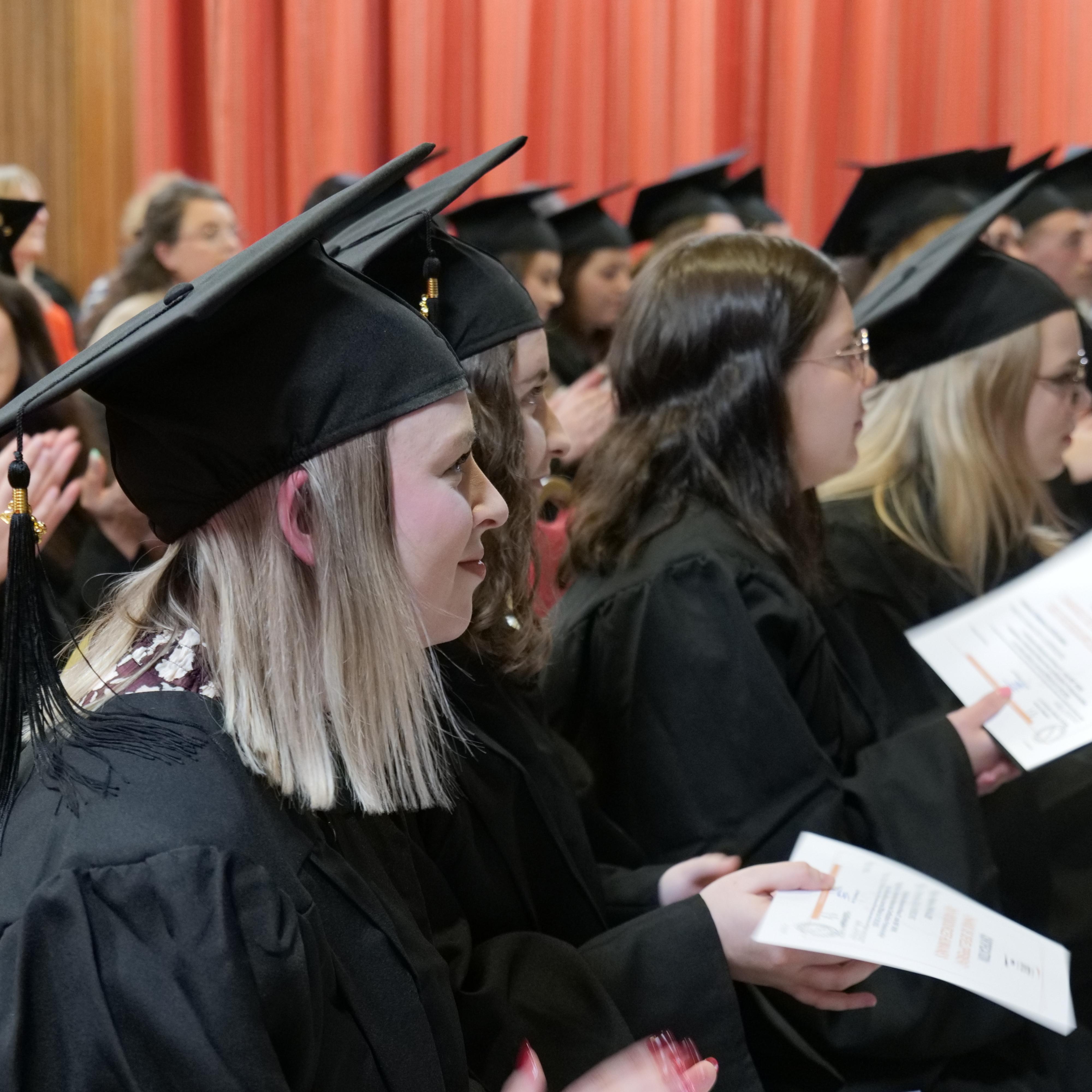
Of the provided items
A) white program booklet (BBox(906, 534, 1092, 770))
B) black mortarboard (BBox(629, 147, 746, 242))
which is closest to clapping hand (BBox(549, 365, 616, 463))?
white program booklet (BBox(906, 534, 1092, 770))

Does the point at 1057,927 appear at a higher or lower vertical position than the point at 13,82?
lower

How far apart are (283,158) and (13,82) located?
49.7 inches

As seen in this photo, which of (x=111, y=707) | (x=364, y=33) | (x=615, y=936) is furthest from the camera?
(x=364, y=33)

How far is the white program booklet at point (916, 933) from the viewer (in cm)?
136

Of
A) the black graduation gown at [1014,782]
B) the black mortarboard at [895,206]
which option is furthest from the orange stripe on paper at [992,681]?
the black mortarboard at [895,206]

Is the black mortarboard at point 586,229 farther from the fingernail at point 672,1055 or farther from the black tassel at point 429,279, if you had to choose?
the fingernail at point 672,1055

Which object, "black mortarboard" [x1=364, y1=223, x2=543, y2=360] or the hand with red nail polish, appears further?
"black mortarboard" [x1=364, y1=223, x2=543, y2=360]

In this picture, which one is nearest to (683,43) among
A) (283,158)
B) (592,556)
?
(283,158)

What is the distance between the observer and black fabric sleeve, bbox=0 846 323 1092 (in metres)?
0.93

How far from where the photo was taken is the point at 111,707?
1079mm

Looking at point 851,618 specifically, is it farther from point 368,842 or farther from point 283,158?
point 283,158

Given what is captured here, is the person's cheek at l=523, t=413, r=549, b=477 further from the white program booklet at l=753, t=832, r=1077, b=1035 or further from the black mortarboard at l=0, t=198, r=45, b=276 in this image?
the black mortarboard at l=0, t=198, r=45, b=276

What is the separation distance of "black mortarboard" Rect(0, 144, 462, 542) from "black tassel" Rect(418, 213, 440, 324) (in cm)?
46

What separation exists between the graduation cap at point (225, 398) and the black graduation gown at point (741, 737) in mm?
805
